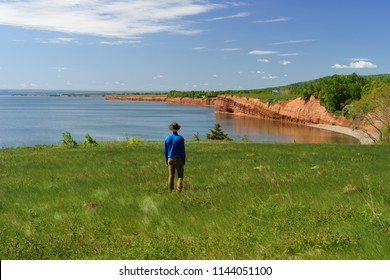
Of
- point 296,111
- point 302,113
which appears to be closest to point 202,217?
point 302,113

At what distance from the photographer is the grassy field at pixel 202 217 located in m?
6.56

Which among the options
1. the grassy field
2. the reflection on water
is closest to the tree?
the reflection on water

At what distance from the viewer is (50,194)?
1231cm

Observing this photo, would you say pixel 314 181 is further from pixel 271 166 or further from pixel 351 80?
pixel 351 80

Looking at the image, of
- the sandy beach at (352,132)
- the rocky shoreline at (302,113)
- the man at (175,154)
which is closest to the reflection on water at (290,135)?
the sandy beach at (352,132)

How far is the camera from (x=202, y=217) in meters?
8.84

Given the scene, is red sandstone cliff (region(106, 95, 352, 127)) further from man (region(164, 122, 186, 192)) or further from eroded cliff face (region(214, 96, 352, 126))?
man (region(164, 122, 186, 192))

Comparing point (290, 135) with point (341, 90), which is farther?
point (341, 90)

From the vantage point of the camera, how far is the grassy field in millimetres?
6559

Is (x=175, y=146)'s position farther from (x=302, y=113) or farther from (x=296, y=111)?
(x=296, y=111)

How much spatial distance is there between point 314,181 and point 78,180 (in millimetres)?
8568

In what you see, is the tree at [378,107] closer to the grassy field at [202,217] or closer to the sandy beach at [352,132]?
the sandy beach at [352,132]
